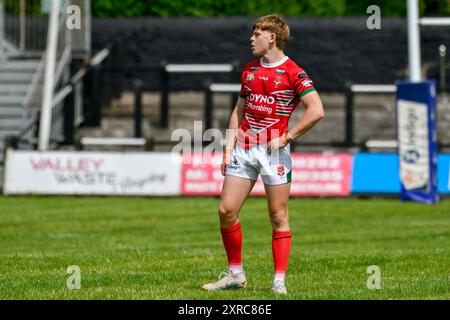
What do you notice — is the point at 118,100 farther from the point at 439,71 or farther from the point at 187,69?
the point at 439,71

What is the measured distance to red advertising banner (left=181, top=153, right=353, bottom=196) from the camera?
27.7m

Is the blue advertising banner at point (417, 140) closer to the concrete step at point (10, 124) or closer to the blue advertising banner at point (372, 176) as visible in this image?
the blue advertising banner at point (372, 176)

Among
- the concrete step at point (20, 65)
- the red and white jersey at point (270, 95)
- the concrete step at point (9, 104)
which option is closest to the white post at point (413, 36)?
the red and white jersey at point (270, 95)

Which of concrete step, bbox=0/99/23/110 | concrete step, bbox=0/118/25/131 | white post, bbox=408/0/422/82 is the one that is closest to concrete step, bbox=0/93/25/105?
concrete step, bbox=0/99/23/110

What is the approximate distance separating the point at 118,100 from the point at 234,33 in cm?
452

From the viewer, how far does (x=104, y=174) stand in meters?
27.9

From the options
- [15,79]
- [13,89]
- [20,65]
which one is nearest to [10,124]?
[13,89]

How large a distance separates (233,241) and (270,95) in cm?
134

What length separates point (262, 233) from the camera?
19.0 meters

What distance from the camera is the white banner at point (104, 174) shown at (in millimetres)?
27828

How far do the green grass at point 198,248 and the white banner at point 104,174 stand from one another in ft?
1.63

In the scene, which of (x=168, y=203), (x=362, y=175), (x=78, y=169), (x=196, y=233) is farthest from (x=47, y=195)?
(x=196, y=233)

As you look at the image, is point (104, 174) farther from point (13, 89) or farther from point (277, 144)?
point (277, 144)

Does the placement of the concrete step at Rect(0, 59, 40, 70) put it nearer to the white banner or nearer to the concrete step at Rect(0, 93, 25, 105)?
the concrete step at Rect(0, 93, 25, 105)
